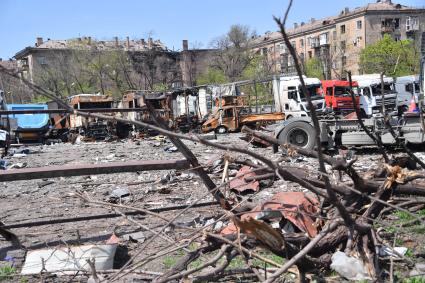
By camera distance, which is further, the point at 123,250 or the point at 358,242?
the point at 123,250

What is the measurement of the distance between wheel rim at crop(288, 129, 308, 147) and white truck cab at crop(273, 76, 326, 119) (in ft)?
46.4

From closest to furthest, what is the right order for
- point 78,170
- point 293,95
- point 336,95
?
point 78,170, point 293,95, point 336,95

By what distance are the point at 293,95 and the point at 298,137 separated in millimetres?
16407

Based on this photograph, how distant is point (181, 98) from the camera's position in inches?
1419

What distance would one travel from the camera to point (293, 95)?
27.7 meters

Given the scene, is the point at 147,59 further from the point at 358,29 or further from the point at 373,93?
the point at 373,93

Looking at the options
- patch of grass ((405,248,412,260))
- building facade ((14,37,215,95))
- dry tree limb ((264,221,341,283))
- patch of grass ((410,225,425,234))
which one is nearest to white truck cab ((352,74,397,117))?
patch of grass ((410,225,425,234))

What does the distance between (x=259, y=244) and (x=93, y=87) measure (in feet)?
203

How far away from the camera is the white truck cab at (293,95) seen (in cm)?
2642

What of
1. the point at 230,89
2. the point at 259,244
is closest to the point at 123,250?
the point at 259,244

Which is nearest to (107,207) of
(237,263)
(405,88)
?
(237,263)

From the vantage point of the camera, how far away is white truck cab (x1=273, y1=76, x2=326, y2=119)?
1040 inches

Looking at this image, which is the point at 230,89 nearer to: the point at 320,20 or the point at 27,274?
the point at 27,274

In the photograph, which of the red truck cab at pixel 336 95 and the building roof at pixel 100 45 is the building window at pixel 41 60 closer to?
the building roof at pixel 100 45
